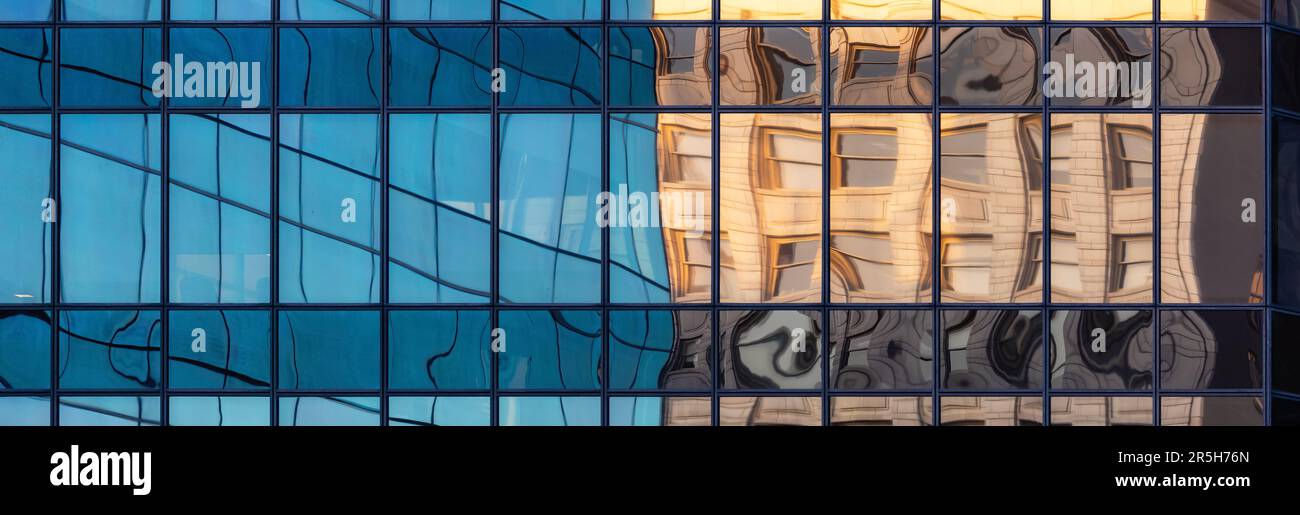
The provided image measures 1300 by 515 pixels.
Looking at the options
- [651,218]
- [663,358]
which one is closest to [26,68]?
[651,218]

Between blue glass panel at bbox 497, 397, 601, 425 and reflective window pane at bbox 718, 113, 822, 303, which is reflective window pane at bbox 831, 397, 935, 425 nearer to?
reflective window pane at bbox 718, 113, 822, 303

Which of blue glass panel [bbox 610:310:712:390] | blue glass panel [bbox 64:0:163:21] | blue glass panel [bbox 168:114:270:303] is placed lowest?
blue glass panel [bbox 610:310:712:390]

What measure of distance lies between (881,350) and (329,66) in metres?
7.15

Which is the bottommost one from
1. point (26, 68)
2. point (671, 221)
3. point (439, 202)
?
point (671, 221)

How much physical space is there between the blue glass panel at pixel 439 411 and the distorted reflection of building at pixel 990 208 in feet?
18.0

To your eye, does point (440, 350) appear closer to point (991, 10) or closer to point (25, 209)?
point (25, 209)

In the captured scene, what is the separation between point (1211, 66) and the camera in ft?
41.6

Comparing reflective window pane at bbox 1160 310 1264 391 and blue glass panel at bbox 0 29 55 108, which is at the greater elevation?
blue glass panel at bbox 0 29 55 108

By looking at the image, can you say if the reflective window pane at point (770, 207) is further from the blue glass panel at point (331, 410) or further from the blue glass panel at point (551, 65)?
the blue glass panel at point (331, 410)

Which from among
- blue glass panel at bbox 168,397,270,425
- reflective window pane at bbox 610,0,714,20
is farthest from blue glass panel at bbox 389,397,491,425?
reflective window pane at bbox 610,0,714,20

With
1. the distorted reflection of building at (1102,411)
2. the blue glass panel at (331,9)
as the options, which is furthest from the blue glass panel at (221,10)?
the distorted reflection of building at (1102,411)

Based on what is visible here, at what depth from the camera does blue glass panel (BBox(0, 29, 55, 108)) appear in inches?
502

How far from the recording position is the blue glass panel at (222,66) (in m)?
12.8

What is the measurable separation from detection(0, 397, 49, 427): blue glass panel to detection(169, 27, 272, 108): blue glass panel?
3796 mm
